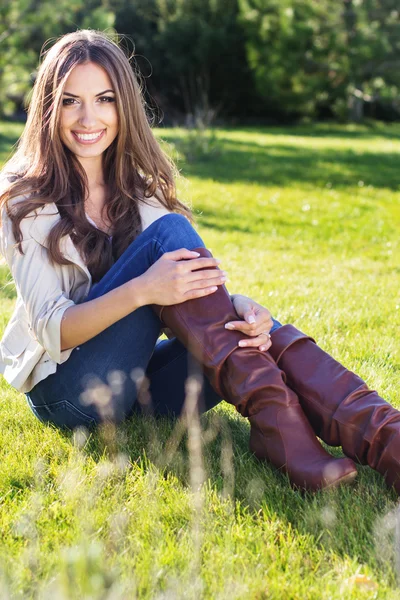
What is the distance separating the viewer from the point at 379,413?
7.72 feet

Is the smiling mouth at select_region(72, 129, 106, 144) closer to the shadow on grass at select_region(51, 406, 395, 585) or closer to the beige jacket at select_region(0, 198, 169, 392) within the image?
the beige jacket at select_region(0, 198, 169, 392)

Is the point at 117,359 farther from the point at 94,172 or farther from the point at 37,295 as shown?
the point at 94,172

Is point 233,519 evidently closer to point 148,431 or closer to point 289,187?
point 148,431

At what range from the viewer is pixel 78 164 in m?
2.90

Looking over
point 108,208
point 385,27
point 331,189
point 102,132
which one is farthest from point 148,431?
point 385,27

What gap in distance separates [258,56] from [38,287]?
63.3 ft

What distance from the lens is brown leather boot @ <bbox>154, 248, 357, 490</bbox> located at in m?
2.35

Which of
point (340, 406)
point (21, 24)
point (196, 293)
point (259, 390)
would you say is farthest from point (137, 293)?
point (21, 24)

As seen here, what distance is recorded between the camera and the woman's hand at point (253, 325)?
7.77 ft

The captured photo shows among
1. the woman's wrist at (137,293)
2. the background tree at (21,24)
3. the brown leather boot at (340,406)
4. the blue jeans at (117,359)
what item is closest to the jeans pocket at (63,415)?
the blue jeans at (117,359)

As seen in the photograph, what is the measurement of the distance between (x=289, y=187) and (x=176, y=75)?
43.9 ft

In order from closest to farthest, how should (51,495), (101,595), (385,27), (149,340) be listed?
(101,595)
(51,495)
(149,340)
(385,27)

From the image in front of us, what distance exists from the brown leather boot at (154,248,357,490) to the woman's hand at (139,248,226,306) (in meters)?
0.05

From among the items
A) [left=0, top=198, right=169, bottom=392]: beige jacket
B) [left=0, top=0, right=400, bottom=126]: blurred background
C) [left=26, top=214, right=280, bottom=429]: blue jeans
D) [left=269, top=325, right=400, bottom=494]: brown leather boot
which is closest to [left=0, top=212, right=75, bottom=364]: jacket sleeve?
[left=0, top=198, right=169, bottom=392]: beige jacket
